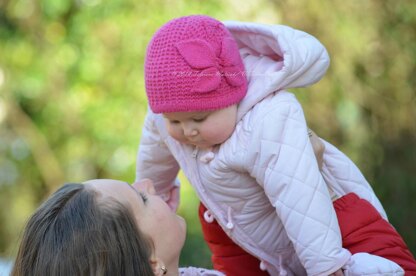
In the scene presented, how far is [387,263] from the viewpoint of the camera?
8.17 ft

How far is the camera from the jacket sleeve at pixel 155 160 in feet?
9.59

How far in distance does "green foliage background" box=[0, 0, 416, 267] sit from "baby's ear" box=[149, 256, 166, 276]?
8.40 feet

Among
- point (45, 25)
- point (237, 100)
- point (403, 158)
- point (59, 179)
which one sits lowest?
point (59, 179)

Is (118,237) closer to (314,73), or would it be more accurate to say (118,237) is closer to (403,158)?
(314,73)

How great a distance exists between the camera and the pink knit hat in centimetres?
245

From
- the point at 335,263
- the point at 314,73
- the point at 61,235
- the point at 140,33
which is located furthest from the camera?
the point at 140,33

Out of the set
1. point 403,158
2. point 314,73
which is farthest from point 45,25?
point 314,73

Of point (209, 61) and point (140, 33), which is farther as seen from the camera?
point (140, 33)

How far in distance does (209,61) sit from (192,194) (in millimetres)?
3848

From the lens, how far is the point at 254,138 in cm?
250

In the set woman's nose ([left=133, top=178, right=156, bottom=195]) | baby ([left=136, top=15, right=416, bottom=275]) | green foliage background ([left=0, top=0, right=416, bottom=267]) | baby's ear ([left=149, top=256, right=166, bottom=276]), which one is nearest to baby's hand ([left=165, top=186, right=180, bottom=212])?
baby ([left=136, top=15, right=416, bottom=275])

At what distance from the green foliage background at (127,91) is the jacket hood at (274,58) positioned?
2.43 metres

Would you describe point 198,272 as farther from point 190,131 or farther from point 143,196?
point 190,131

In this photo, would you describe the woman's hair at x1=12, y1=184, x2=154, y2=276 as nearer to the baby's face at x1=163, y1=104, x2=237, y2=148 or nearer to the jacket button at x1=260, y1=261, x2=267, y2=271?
the baby's face at x1=163, y1=104, x2=237, y2=148
